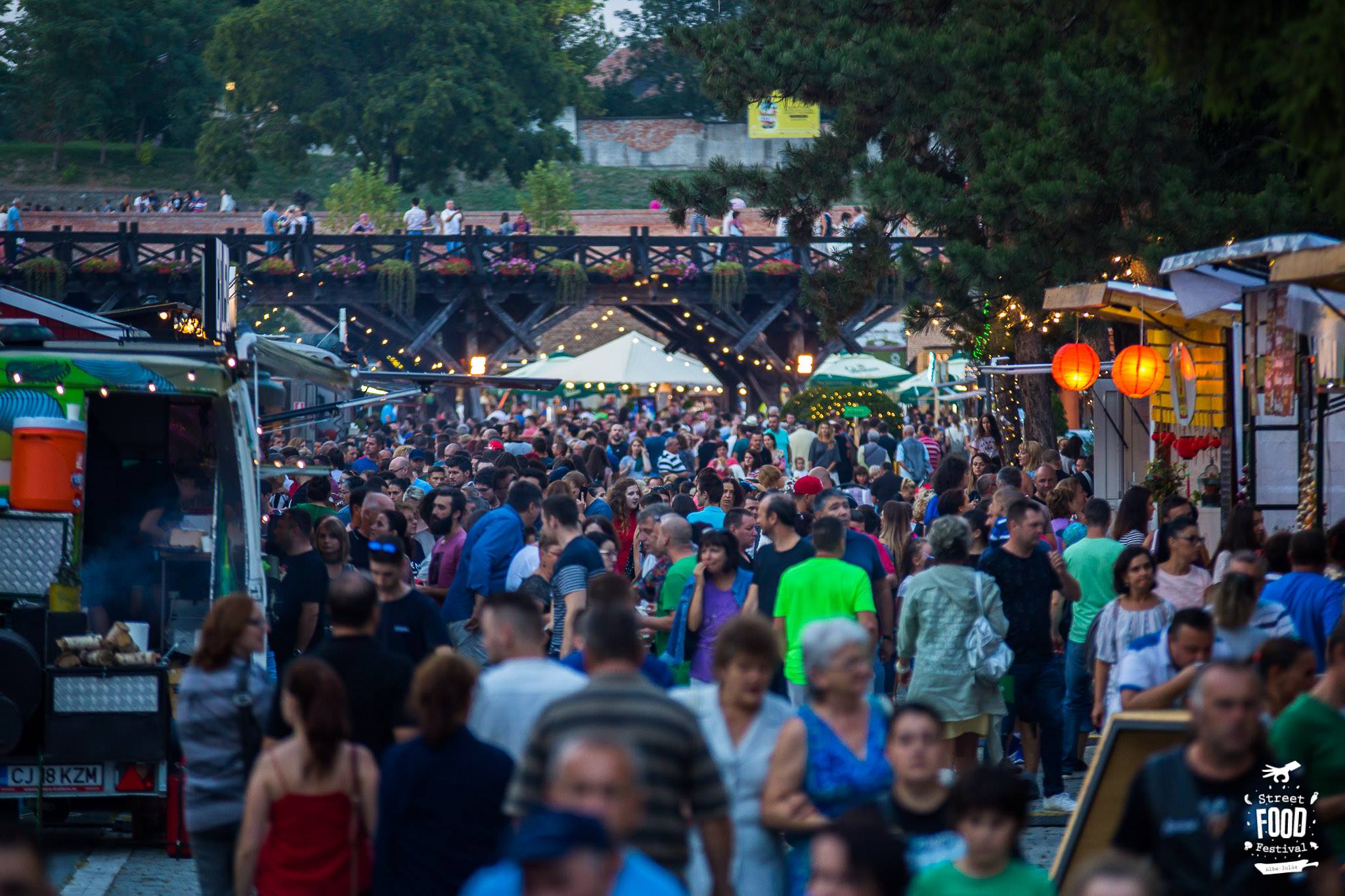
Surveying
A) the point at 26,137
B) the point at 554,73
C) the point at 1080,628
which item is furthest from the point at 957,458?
the point at 26,137

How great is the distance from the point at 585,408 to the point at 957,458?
37.0 meters

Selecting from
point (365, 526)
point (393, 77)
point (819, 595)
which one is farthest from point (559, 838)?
point (393, 77)

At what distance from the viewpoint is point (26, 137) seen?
68250 mm

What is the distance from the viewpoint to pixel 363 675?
18.0 ft

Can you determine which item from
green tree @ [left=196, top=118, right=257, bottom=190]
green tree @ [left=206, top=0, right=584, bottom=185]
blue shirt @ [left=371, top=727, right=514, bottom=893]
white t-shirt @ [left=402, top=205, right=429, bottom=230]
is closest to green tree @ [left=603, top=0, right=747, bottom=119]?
green tree @ [left=206, top=0, right=584, bottom=185]

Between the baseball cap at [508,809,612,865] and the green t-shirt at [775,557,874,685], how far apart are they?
453 cm

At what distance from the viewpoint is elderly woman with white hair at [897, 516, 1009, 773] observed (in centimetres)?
779

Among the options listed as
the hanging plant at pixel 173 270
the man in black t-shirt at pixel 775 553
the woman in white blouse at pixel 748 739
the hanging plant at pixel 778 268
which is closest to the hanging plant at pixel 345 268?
the hanging plant at pixel 173 270

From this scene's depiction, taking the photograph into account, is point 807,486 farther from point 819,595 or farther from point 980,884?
point 980,884

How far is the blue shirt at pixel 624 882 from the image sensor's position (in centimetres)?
333

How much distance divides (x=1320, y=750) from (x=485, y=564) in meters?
5.44

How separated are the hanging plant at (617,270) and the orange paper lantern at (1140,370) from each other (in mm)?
20913

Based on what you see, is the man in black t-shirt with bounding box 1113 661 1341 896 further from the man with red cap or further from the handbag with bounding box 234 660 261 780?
the man with red cap

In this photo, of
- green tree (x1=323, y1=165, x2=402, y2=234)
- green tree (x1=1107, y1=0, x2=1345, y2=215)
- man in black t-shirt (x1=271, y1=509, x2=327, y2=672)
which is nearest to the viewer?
green tree (x1=1107, y1=0, x2=1345, y2=215)
